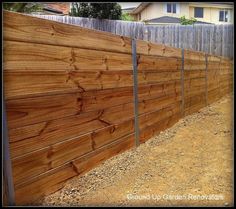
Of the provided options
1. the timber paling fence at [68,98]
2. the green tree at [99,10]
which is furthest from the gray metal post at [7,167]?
the green tree at [99,10]

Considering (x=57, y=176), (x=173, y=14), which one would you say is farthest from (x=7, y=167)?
(x=173, y=14)

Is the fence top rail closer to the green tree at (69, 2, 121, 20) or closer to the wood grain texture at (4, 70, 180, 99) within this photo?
the wood grain texture at (4, 70, 180, 99)

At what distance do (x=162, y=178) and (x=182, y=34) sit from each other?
14.1m

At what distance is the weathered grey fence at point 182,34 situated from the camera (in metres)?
16.8

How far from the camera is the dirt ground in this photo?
3223mm

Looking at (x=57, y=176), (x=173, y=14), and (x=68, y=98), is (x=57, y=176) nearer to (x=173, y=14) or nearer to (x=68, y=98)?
(x=68, y=98)

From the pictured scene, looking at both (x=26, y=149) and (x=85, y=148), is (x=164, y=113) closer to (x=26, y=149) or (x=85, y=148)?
(x=85, y=148)

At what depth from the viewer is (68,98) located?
128 inches

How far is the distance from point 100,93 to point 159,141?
2.00m

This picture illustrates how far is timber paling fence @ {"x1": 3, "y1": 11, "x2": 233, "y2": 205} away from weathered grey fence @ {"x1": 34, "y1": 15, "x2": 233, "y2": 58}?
1147cm

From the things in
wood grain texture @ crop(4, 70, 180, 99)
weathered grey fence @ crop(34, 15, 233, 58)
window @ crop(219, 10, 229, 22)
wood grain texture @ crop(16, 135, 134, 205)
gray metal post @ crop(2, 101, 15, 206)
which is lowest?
wood grain texture @ crop(16, 135, 134, 205)

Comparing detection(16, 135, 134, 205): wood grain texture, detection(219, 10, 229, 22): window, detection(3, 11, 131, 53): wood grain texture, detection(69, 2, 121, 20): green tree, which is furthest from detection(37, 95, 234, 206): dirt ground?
detection(219, 10, 229, 22): window

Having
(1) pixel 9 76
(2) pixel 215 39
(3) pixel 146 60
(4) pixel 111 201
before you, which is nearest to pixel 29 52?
(1) pixel 9 76

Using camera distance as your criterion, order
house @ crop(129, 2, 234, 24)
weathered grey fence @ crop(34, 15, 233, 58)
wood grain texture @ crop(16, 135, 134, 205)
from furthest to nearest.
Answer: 1. house @ crop(129, 2, 234, 24)
2. weathered grey fence @ crop(34, 15, 233, 58)
3. wood grain texture @ crop(16, 135, 134, 205)
